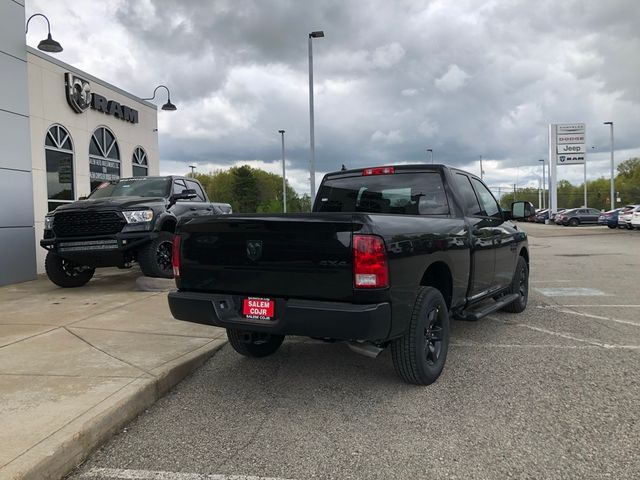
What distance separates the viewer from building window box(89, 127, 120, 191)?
14.1 m

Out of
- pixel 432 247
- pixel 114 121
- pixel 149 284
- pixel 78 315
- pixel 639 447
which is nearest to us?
pixel 639 447

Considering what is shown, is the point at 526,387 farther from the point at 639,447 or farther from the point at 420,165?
the point at 420,165

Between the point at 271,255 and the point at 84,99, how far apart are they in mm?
11540

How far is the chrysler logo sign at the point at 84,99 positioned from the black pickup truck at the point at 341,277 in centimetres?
1032

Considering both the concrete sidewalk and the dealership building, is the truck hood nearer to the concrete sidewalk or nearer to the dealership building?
the concrete sidewalk

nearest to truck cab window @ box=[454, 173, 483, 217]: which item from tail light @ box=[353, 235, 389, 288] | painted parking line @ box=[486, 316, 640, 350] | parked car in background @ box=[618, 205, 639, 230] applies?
painted parking line @ box=[486, 316, 640, 350]

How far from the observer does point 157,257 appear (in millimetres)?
8836

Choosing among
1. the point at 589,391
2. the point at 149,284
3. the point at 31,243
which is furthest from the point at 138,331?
the point at 31,243

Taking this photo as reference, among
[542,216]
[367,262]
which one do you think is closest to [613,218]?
[542,216]

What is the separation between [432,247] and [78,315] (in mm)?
4891

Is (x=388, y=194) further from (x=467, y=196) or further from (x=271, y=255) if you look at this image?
(x=271, y=255)

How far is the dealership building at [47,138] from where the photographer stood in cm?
979

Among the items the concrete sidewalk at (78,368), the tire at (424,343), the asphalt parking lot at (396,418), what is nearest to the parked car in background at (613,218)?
the asphalt parking lot at (396,418)

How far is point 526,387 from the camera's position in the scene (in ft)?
13.9
